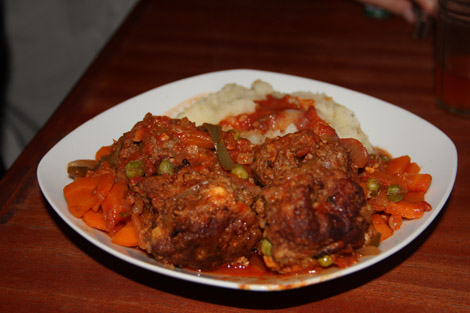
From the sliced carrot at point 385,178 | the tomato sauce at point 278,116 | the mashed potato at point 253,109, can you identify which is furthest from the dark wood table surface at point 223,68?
the tomato sauce at point 278,116

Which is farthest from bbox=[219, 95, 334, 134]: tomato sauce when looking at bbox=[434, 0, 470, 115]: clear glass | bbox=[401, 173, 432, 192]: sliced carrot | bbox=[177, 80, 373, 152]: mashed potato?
bbox=[434, 0, 470, 115]: clear glass

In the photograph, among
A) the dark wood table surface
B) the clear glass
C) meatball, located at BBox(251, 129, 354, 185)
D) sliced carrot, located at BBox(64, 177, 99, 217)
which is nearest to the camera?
the dark wood table surface

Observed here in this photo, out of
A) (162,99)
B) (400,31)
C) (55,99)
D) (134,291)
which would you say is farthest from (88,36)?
(134,291)

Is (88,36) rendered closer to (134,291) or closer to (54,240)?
(54,240)

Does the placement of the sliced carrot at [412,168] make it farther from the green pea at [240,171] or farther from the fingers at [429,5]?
the fingers at [429,5]

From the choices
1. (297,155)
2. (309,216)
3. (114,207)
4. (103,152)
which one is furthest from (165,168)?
(309,216)

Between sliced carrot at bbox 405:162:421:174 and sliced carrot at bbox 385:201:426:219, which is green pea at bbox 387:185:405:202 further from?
sliced carrot at bbox 405:162:421:174
